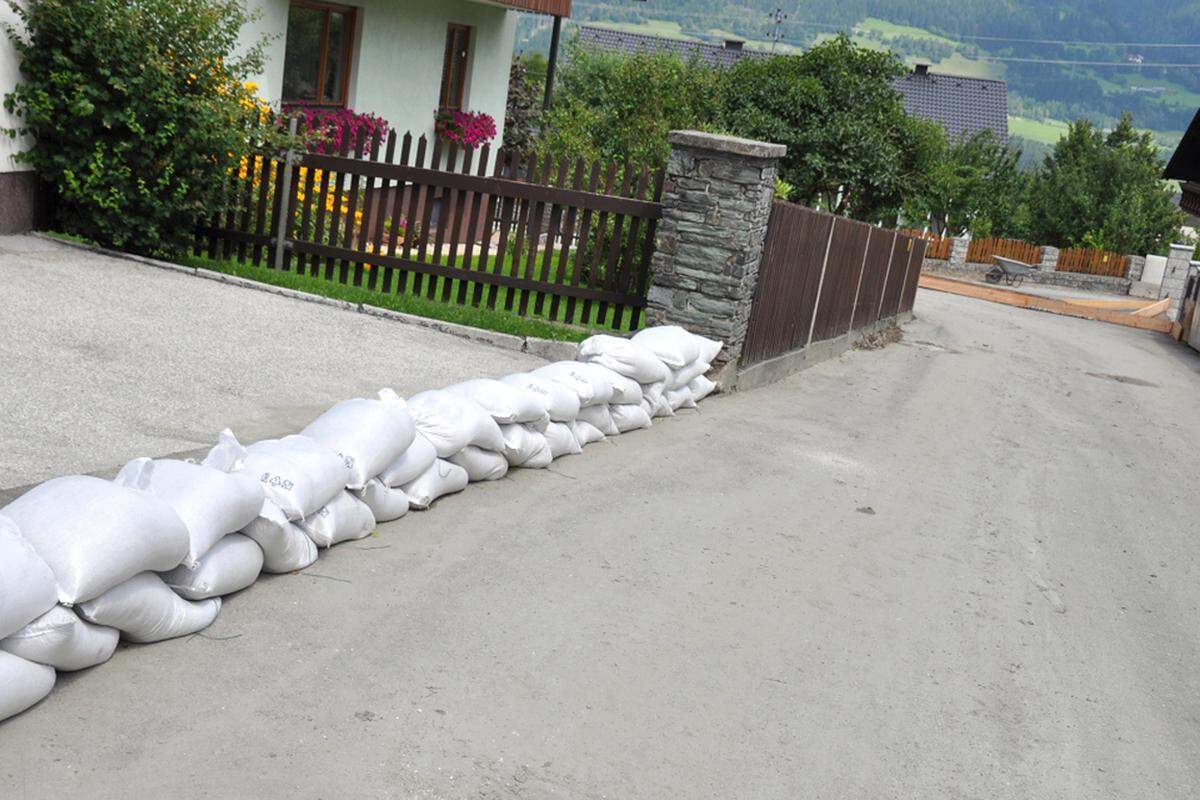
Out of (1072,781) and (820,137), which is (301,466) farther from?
(820,137)

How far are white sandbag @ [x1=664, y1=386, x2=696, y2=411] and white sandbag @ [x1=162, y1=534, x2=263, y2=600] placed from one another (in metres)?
4.94

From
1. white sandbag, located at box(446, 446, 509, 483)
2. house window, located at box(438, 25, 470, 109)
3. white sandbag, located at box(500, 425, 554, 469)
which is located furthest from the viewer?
house window, located at box(438, 25, 470, 109)

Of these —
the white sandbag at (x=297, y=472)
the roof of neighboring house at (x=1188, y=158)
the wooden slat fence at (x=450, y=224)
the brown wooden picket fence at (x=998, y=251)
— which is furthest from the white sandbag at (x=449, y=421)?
the brown wooden picket fence at (x=998, y=251)

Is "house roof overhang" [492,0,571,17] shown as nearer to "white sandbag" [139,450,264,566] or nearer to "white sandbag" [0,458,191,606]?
"white sandbag" [139,450,264,566]

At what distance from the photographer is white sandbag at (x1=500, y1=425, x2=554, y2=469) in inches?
275

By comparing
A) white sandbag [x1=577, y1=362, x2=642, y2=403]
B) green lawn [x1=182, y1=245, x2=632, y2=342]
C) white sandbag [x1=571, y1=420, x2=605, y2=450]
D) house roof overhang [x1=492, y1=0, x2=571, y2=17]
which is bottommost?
white sandbag [x1=571, y1=420, x2=605, y2=450]

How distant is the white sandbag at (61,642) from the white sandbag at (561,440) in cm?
365

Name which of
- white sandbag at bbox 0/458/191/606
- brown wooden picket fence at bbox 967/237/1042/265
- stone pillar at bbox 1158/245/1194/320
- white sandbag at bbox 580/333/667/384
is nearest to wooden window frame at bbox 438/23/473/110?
white sandbag at bbox 580/333/667/384

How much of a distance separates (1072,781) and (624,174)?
7.37 meters

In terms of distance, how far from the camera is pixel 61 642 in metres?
3.85

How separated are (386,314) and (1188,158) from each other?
20.1 metres

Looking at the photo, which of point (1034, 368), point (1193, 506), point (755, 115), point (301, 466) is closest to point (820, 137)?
point (755, 115)

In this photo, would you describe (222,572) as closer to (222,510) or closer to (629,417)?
(222,510)

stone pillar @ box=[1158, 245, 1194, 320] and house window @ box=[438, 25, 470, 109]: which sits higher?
house window @ box=[438, 25, 470, 109]
